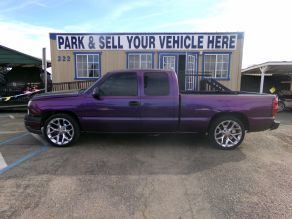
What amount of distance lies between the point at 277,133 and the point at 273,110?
7.63ft

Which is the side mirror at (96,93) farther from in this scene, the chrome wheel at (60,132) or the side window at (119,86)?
the chrome wheel at (60,132)

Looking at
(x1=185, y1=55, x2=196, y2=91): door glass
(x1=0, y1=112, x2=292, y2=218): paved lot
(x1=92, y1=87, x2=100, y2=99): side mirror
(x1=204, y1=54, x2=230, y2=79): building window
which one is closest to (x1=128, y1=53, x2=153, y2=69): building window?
(x1=185, y1=55, x2=196, y2=91): door glass

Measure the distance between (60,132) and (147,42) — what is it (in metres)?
9.08

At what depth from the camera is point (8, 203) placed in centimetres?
301

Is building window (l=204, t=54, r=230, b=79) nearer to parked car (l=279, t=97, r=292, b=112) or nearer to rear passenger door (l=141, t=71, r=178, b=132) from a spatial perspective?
parked car (l=279, t=97, r=292, b=112)

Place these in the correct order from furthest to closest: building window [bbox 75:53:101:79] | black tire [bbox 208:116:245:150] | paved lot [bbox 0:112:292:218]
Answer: building window [bbox 75:53:101:79] → black tire [bbox 208:116:245:150] → paved lot [bbox 0:112:292:218]

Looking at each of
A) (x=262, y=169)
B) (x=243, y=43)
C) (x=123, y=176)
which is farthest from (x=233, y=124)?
(x=243, y=43)

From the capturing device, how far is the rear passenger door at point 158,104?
16.9 feet

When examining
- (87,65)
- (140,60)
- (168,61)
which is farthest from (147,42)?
(87,65)

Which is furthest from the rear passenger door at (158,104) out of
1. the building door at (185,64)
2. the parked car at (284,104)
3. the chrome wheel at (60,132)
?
the parked car at (284,104)

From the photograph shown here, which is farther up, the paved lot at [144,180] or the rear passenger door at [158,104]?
the rear passenger door at [158,104]

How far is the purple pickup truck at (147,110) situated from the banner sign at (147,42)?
8.27 meters

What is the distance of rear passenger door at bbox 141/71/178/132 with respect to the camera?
5.15 metres

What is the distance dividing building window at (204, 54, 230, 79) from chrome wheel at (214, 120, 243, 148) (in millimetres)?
8362
